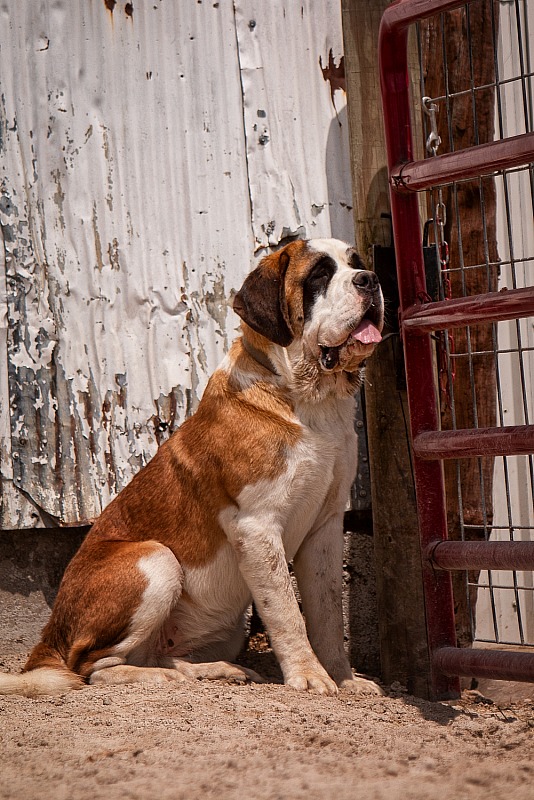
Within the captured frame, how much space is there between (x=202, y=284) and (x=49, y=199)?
84 centimetres

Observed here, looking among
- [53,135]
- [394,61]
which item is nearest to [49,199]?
[53,135]

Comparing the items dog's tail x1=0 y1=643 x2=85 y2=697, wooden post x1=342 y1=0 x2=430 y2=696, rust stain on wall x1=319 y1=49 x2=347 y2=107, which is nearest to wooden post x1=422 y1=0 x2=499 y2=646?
wooden post x1=342 y1=0 x2=430 y2=696

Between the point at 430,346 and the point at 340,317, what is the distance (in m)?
0.38

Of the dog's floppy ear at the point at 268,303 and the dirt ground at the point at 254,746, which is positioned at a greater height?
the dog's floppy ear at the point at 268,303

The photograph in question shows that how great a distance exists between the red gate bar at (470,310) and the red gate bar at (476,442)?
40cm

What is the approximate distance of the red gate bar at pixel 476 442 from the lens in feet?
9.87

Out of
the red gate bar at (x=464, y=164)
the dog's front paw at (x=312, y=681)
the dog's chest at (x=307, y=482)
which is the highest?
the red gate bar at (x=464, y=164)

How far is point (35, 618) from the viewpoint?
4.29 metres

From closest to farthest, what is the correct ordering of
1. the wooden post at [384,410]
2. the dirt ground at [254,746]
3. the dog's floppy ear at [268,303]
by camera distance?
the dirt ground at [254,746] < the dog's floppy ear at [268,303] < the wooden post at [384,410]

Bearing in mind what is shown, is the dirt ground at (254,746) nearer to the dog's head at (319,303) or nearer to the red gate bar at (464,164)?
the dog's head at (319,303)

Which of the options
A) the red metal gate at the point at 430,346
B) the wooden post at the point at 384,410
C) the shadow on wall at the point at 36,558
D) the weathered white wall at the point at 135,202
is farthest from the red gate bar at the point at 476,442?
the shadow on wall at the point at 36,558

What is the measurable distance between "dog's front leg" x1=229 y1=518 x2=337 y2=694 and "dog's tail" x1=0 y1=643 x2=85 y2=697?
0.81 meters

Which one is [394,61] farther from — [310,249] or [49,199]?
[49,199]

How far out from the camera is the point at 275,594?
3.51 m
